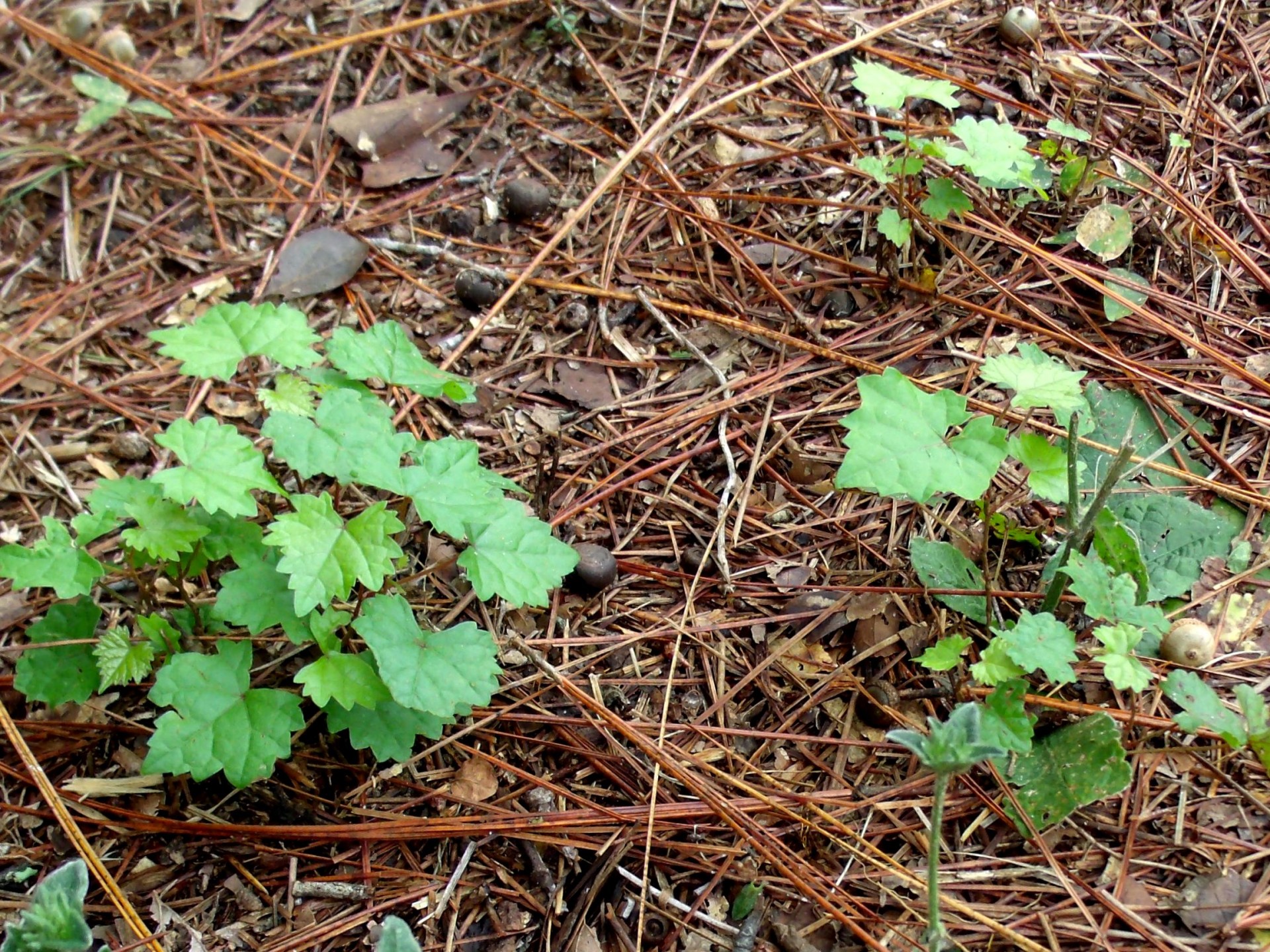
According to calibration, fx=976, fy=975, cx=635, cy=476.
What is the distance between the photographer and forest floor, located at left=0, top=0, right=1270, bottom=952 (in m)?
1.79

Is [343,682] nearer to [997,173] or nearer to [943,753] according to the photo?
[943,753]

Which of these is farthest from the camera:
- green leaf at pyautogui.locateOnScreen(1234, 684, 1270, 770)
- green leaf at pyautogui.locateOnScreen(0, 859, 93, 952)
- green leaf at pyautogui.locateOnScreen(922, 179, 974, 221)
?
green leaf at pyautogui.locateOnScreen(922, 179, 974, 221)

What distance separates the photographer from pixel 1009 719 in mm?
1764

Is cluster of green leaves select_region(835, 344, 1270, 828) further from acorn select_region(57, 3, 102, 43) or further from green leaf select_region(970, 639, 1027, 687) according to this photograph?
acorn select_region(57, 3, 102, 43)

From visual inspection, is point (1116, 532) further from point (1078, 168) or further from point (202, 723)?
point (202, 723)

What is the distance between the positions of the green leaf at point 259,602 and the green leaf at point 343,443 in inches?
8.1

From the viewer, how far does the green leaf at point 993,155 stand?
2.30m

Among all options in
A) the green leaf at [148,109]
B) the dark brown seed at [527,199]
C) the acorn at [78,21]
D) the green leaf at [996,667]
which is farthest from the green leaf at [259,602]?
the acorn at [78,21]

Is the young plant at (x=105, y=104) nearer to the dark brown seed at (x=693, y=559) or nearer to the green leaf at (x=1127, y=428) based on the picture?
the dark brown seed at (x=693, y=559)

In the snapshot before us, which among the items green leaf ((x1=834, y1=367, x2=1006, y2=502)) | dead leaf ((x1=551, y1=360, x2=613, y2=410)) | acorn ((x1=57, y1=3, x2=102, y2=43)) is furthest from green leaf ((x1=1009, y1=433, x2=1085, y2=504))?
acorn ((x1=57, y1=3, x2=102, y2=43))

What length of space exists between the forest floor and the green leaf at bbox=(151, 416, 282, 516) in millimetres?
353

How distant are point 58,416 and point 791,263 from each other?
6.34 feet

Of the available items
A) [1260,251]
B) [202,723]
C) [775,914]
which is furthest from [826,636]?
[1260,251]

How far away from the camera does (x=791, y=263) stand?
2604 mm
